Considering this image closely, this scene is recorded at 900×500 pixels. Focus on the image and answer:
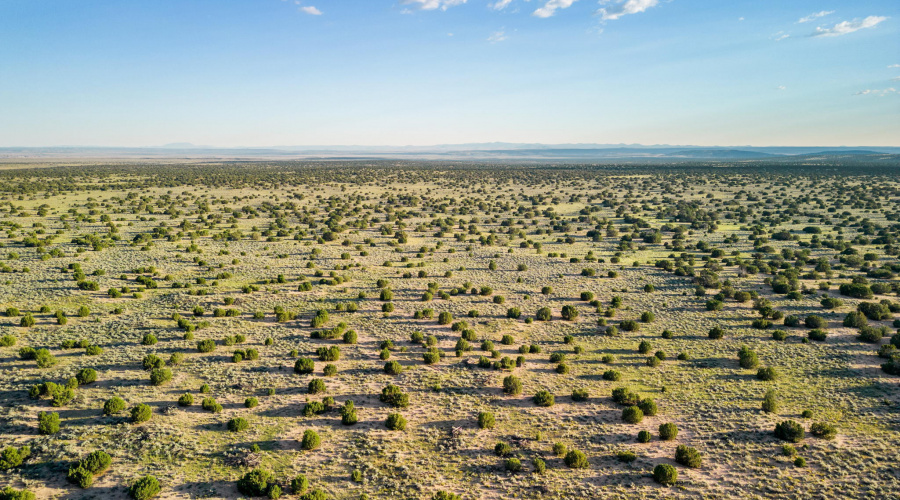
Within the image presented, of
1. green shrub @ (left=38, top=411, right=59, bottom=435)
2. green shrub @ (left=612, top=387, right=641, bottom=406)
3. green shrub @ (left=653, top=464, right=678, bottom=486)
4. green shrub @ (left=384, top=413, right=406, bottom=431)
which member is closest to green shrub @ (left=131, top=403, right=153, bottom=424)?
green shrub @ (left=38, top=411, right=59, bottom=435)

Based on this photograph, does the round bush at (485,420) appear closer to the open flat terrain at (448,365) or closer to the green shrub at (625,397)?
the open flat terrain at (448,365)

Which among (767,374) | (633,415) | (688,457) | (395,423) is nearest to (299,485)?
(395,423)

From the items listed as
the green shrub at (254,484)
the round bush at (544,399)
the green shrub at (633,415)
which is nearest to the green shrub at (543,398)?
the round bush at (544,399)

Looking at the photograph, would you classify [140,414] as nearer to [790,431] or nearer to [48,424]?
[48,424]

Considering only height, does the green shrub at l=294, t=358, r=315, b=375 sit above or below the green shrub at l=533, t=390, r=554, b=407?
above

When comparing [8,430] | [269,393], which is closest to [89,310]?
[8,430]

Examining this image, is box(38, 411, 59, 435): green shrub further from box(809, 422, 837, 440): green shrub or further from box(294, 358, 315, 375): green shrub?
box(809, 422, 837, 440): green shrub
